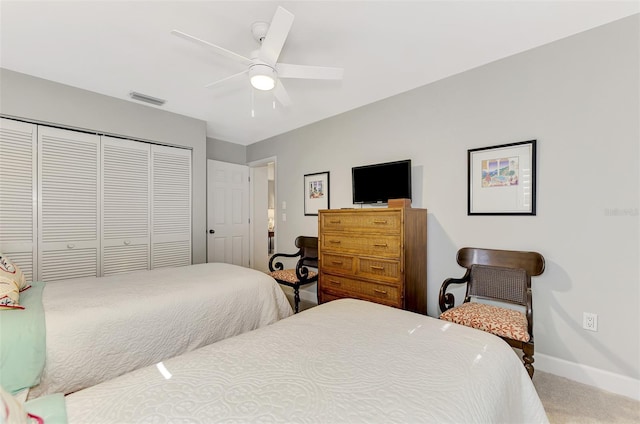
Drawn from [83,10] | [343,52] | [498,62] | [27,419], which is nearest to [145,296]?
[27,419]

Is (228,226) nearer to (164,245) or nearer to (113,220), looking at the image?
(164,245)

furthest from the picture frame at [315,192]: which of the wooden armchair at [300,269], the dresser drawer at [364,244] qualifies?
the dresser drawer at [364,244]

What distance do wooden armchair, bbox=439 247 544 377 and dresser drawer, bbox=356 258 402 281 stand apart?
417 mm

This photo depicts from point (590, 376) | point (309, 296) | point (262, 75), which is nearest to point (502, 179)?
point (590, 376)

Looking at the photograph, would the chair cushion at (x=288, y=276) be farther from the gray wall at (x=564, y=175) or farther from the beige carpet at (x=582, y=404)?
the beige carpet at (x=582, y=404)

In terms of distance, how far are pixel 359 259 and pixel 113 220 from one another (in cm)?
294

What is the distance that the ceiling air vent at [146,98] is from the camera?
3223 millimetres

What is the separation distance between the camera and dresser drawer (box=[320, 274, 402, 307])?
8.68 ft

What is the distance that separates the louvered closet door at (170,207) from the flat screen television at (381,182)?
2377 mm

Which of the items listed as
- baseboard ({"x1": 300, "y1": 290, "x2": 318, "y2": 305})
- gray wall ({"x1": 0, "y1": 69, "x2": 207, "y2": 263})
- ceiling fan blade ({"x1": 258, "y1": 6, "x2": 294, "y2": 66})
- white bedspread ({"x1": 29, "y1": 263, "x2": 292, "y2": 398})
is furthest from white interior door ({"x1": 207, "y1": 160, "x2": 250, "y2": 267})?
ceiling fan blade ({"x1": 258, "y1": 6, "x2": 294, "y2": 66})

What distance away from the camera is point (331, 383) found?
3.11 feet

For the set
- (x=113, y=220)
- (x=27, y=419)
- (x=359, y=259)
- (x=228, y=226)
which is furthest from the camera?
(x=228, y=226)

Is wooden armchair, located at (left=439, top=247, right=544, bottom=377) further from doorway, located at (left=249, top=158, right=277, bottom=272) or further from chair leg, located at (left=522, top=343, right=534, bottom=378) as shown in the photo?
doorway, located at (left=249, top=158, right=277, bottom=272)

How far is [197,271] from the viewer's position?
282cm
